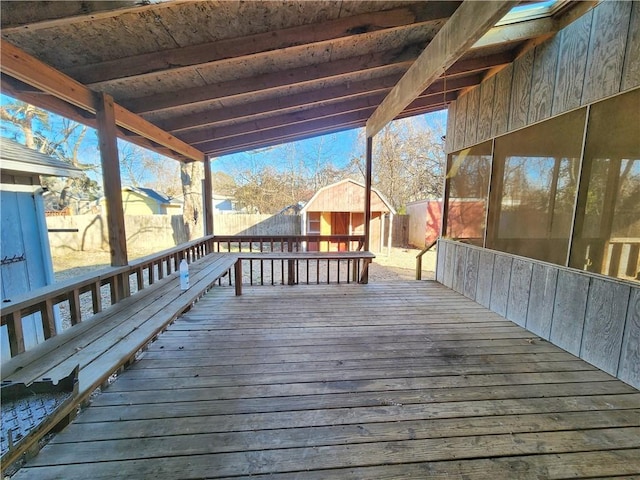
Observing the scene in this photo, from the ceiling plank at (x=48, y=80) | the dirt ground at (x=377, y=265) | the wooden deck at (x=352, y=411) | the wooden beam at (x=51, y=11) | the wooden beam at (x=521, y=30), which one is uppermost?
the wooden beam at (x=521, y=30)

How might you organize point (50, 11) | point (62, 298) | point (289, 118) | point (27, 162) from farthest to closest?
point (289, 118), point (27, 162), point (62, 298), point (50, 11)

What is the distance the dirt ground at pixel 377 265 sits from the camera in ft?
24.5

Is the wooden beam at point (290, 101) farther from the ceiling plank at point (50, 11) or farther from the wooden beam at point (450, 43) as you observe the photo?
the ceiling plank at point (50, 11)

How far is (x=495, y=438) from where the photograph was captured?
1500 mm

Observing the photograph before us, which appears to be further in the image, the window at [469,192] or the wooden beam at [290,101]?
the window at [469,192]

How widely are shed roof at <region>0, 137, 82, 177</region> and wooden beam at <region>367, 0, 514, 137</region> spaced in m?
4.17

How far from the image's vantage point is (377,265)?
9.30 meters

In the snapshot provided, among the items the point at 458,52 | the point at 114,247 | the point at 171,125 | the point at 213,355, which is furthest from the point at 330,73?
the point at 213,355

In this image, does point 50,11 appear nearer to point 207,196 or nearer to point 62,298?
point 62,298

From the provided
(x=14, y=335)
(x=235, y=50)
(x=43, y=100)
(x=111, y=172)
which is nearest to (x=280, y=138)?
(x=235, y=50)

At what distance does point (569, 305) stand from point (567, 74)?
2017 mm

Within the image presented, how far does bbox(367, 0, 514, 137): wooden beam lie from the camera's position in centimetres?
167

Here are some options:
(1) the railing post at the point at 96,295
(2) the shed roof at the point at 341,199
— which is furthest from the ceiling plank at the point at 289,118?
(2) the shed roof at the point at 341,199

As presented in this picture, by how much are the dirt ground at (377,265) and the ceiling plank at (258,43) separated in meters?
5.43
